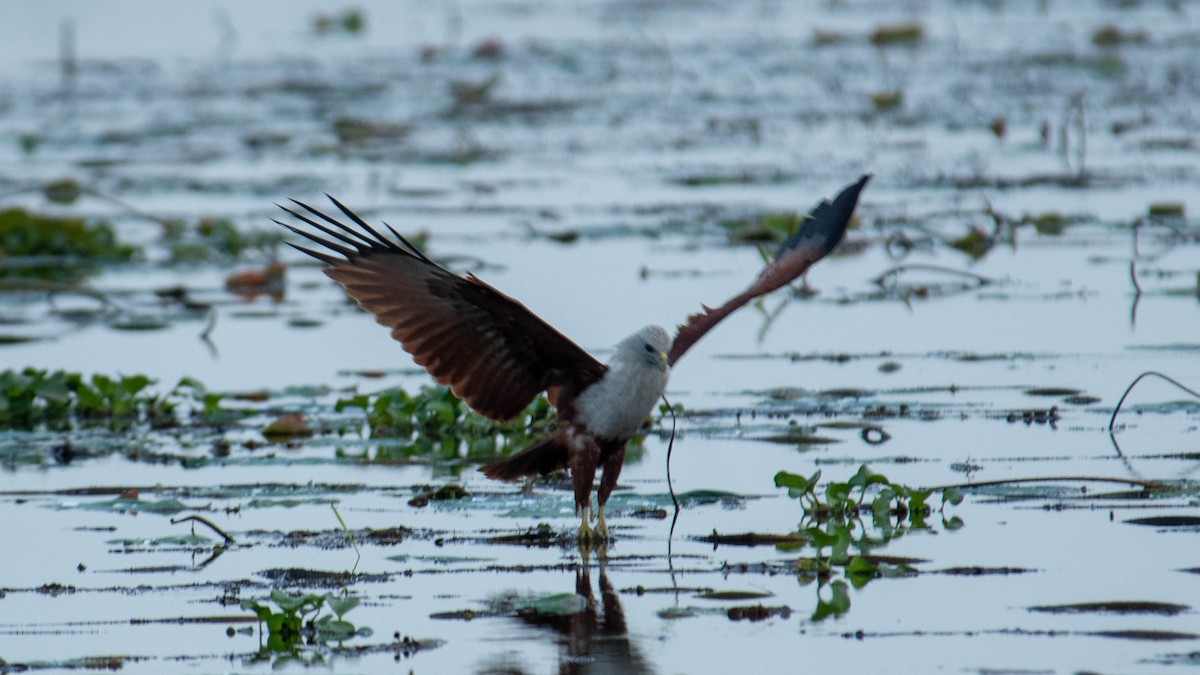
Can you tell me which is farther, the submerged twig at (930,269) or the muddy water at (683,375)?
the submerged twig at (930,269)

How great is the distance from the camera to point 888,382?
7617 mm

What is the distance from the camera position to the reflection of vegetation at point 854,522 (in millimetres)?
5062

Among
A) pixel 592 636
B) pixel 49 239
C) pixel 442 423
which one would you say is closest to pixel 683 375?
pixel 442 423

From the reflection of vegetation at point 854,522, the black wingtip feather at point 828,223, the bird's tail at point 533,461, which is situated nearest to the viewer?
the reflection of vegetation at point 854,522

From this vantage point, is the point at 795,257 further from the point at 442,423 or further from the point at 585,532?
the point at 442,423

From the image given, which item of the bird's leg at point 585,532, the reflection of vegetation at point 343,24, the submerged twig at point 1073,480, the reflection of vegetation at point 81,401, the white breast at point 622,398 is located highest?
the reflection of vegetation at point 343,24

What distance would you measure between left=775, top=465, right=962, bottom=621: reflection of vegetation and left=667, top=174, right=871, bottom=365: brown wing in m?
0.54

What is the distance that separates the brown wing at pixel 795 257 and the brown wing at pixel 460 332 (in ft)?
1.19

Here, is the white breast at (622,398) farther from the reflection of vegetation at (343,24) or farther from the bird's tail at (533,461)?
the reflection of vegetation at (343,24)

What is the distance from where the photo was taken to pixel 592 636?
4.71m

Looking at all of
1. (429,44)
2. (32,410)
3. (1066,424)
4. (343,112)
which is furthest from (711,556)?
(429,44)

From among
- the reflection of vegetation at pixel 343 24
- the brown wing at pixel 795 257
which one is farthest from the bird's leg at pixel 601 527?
the reflection of vegetation at pixel 343 24

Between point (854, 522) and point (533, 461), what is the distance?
0.98 m

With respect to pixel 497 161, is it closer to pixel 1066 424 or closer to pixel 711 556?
pixel 1066 424
